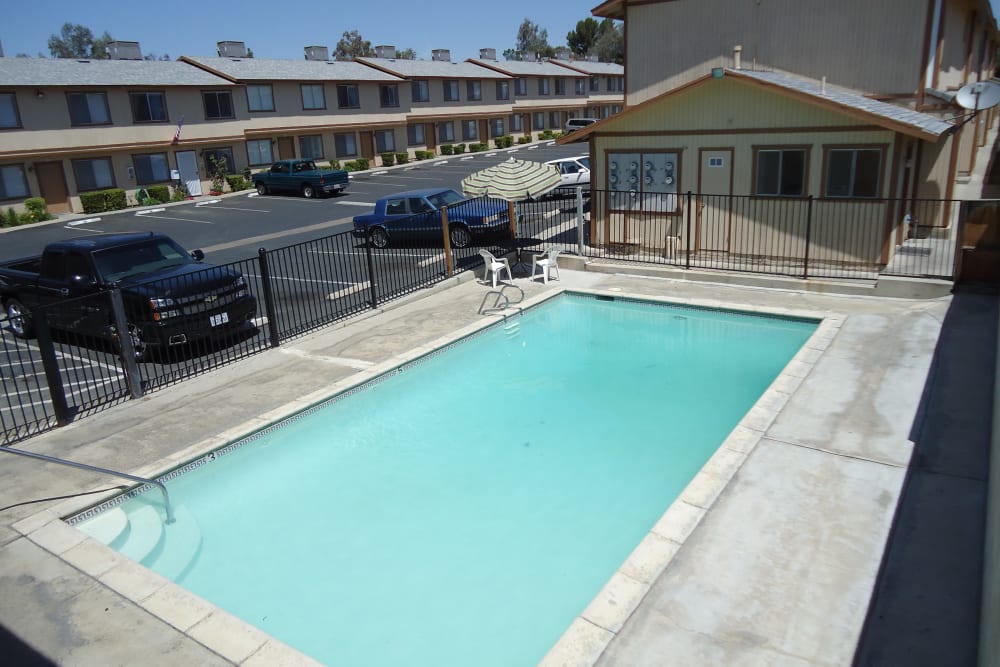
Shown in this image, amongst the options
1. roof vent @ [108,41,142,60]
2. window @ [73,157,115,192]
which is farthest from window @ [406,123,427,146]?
window @ [73,157,115,192]

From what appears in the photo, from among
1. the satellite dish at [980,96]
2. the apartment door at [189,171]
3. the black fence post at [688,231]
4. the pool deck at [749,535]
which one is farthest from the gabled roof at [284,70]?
the satellite dish at [980,96]

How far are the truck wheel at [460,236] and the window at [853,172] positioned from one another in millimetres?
A: 9248

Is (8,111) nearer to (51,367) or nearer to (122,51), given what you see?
(122,51)

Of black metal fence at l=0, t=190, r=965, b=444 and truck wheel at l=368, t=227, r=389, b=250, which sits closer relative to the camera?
black metal fence at l=0, t=190, r=965, b=444

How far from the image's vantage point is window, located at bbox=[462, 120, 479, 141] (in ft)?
178

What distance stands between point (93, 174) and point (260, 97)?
418 inches

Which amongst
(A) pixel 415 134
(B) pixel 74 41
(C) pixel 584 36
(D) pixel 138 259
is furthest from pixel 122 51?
(B) pixel 74 41

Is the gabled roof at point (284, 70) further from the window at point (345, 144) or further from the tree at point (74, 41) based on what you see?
the tree at point (74, 41)

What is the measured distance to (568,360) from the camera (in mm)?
12000

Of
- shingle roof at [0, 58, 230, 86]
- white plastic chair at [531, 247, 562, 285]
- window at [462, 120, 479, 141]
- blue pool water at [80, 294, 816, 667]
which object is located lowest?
blue pool water at [80, 294, 816, 667]

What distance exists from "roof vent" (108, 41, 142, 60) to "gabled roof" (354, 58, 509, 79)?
A: 1506 cm

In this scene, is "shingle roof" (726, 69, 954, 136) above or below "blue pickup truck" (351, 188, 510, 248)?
above

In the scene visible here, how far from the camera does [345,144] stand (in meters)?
45.1

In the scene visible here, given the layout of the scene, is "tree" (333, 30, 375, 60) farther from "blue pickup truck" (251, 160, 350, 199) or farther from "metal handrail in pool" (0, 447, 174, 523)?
"metal handrail in pool" (0, 447, 174, 523)
